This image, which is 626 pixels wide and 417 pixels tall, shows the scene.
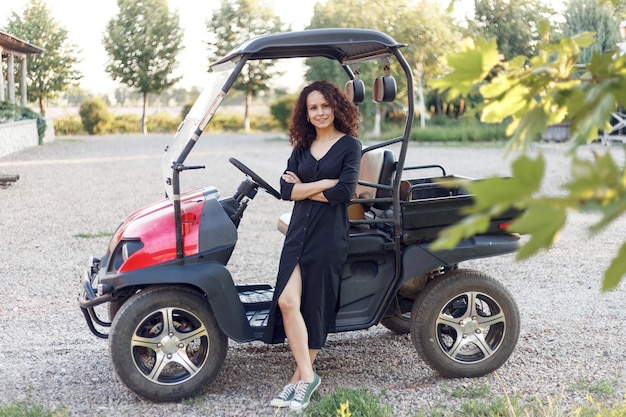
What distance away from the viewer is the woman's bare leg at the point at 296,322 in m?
4.39

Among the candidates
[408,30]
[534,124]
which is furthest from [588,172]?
[408,30]

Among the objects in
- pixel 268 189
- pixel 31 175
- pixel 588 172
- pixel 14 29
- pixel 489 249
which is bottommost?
pixel 31 175

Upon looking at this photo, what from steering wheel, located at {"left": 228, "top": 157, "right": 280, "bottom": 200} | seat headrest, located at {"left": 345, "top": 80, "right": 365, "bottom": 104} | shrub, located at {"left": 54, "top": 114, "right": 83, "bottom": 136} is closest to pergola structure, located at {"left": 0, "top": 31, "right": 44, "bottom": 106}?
shrub, located at {"left": 54, "top": 114, "right": 83, "bottom": 136}

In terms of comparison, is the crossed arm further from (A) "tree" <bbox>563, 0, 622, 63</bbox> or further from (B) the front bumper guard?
(A) "tree" <bbox>563, 0, 622, 63</bbox>

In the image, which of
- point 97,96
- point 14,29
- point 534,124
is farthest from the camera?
point 97,96

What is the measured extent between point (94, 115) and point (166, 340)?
41729 millimetres

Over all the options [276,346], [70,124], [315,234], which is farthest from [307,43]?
[70,124]

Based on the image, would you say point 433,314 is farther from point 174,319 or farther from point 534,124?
point 534,124

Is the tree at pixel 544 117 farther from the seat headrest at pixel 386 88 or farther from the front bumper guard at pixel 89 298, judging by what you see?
the front bumper guard at pixel 89 298

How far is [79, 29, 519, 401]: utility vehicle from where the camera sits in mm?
4320

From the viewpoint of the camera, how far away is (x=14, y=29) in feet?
136

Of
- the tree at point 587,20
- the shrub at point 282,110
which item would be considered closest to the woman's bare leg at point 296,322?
the tree at point 587,20

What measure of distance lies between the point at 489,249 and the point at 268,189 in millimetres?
1287

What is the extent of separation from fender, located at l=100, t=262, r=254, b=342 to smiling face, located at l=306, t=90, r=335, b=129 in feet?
3.07
